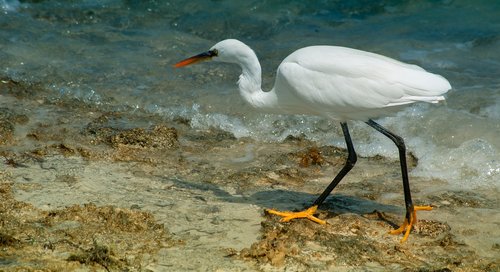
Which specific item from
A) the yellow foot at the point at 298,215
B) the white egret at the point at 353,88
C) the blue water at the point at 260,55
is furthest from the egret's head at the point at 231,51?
the blue water at the point at 260,55

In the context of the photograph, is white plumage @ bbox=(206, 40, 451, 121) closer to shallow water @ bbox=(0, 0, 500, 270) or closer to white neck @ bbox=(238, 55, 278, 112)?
white neck @ bbox=(238, 55, 278, 112)

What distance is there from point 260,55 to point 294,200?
4145 millimetres

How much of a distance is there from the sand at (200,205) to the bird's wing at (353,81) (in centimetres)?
76

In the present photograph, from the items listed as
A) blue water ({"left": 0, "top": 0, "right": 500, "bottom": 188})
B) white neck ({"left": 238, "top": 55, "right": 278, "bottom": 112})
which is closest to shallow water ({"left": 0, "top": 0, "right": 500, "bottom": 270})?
blue water ({"left": 0, "top": 0, "right": 500, "bottom": 188})

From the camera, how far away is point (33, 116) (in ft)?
22.4

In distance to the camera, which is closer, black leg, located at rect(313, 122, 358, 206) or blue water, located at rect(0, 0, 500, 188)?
black leg, located at rect(313, 122, 358, 206)

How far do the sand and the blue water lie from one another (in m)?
0.41

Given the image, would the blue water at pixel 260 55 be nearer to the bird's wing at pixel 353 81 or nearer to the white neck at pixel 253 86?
the bird's wing at pixel 353 81

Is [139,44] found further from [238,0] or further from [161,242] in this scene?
[161,242]

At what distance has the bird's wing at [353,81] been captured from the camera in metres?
4.78

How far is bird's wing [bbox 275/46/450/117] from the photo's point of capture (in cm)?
478

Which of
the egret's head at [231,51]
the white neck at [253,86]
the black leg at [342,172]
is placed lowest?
the black leg at [342,172]

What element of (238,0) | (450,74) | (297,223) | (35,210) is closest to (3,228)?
(35,210)

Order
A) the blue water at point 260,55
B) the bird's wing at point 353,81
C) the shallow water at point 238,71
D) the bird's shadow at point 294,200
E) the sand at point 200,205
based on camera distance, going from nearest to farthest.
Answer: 1. the sand at point 200,205
2. the bird's wing at point 353,81
3. the bird's shadow at point 294,200
4. the shallow water at point 238,71
5. the blue water at point 260,55
